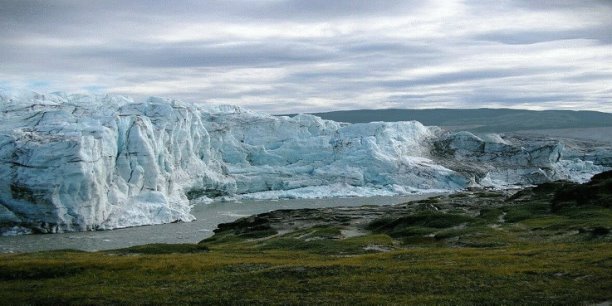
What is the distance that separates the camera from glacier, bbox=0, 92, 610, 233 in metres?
52.4

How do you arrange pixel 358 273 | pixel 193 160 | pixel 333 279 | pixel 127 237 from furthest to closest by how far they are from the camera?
pixel 193 160
pixel 127 237
pixel 358 273
pixel 333 279

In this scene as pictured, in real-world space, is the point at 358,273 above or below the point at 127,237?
above

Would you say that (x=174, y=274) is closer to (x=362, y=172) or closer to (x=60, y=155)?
(x=60, y=155)

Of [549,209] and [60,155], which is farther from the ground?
[60,155]

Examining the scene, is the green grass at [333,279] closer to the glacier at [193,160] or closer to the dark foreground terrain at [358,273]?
the dark foreground terrain at [358,273]

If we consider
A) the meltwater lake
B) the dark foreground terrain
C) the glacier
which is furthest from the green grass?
the glacier

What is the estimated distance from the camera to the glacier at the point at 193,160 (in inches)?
2062

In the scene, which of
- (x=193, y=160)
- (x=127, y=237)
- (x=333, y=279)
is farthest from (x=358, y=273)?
(x=193, y=160)

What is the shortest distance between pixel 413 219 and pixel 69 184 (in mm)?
24535

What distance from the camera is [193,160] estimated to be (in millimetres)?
82062

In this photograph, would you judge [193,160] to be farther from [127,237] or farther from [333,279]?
[333,279]

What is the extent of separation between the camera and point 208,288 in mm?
19750

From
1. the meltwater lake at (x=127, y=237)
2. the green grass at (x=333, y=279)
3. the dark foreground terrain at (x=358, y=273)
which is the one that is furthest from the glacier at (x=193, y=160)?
the green grass at (x=333, y=279)

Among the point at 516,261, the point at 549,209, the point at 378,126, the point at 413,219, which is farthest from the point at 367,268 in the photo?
the point at 378,126
